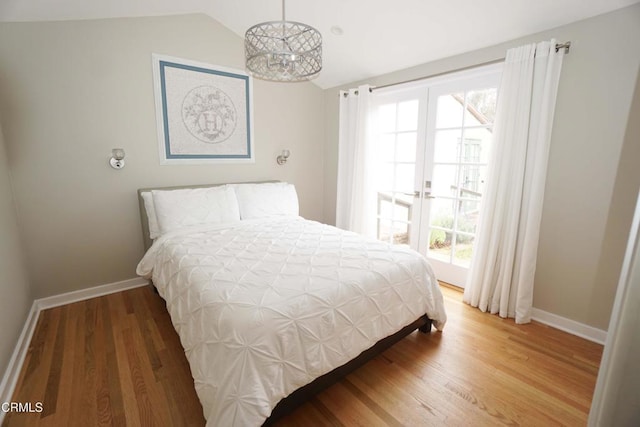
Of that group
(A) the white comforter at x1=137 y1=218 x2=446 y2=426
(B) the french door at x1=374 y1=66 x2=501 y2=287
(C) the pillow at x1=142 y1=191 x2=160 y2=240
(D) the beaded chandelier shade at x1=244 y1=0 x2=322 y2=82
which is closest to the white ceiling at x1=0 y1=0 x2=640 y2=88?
(B) the french door at x1=374 y1=66 x2=501 y2=287

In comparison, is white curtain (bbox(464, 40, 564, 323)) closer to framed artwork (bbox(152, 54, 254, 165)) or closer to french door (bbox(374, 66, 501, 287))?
french door (bbox(374, 66, 501, 287))

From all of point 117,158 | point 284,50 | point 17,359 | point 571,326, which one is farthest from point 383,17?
point 17,359

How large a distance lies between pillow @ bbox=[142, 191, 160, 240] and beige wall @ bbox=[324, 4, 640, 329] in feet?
10.5

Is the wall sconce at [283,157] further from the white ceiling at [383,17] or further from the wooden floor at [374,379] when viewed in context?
the wooden floor at [374,379]

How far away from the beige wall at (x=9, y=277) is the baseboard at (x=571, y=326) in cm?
361

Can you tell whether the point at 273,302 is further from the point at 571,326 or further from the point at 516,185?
the point at 571,326

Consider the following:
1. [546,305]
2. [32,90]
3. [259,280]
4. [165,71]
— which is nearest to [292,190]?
[165,71]

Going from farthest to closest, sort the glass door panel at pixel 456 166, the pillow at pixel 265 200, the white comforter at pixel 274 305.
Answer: the pillow at pixel 265 200, the glass door panel at pixel 456 166, the white comforter at pixel 274 305

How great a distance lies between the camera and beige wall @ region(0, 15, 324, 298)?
2221 millimetres

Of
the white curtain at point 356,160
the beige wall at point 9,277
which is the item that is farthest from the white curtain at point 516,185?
the beige wall at point 9,277

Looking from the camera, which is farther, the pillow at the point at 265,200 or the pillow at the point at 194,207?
the pillow at the point at 265,200

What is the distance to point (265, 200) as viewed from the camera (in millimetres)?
3094

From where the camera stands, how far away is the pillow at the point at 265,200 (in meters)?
3.00

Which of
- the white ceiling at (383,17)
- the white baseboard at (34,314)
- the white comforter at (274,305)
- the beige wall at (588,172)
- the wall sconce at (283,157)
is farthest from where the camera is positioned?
the wall sconce at (283,157)
